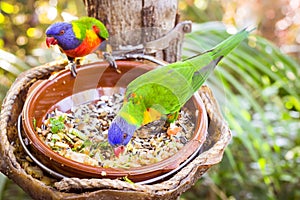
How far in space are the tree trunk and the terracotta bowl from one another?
3.0 inches

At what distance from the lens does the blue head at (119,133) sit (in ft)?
3.00

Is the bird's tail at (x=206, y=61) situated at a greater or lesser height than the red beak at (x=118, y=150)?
greater

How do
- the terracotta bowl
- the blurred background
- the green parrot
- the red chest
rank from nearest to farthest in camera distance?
the terracotta bowl < the green parrot < the red chest < the blurred background

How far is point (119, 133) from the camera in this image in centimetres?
91

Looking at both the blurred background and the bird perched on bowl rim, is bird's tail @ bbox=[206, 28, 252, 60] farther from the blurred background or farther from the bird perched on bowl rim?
the blurred background

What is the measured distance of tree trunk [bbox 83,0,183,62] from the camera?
3.65 feet

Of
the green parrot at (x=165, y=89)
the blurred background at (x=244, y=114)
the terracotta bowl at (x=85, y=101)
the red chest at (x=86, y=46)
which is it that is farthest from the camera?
the blurred background at (x=244, y=114)

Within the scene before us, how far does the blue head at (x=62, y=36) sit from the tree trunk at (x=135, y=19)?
0.37 ft

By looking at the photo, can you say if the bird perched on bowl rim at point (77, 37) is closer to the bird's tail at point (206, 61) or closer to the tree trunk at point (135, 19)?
the tree trunk at point (135, 19)

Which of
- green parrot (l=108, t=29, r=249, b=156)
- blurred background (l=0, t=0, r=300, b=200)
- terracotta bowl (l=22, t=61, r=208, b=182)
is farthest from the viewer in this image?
blurred background (l=0, t=0, r=300, b=200)

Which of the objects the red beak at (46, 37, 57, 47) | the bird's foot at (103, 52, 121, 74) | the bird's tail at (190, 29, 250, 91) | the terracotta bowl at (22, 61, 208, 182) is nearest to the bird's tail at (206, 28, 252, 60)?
the bird's tail at (190, 29, 250, 91)

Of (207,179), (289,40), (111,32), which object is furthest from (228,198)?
(111,32)

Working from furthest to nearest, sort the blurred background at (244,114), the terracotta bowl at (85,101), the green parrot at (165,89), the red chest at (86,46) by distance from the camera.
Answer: the blurred background at (244,114), the red chest at (86,46), the green parrot at (165,89), the terracotta bowl at (85,101)

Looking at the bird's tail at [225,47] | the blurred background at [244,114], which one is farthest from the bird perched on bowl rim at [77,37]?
the blurred background at [244,114]
